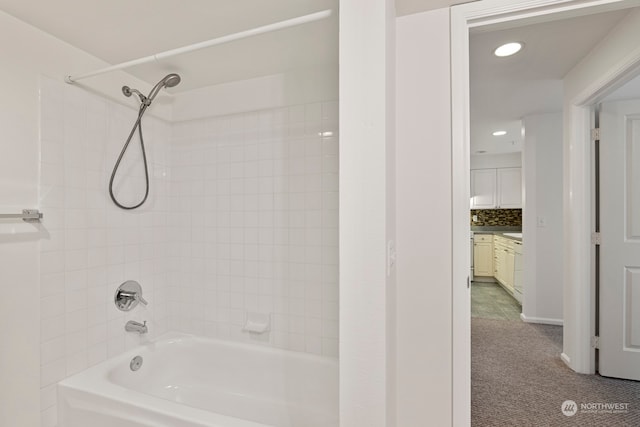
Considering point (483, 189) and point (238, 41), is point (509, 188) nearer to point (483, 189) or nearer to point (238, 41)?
point (483, 189)

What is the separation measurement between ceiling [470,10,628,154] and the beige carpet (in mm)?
2314

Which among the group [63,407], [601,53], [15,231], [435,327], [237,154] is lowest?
[63,407]

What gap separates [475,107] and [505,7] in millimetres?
2303

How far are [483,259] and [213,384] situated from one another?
5266 mm

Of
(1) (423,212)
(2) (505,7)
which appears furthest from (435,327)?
(2) (505,7)

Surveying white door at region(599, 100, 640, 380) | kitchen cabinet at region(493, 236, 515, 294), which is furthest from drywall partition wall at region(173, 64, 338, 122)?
kitchen cabinet at region(493, 236, 515, 294)

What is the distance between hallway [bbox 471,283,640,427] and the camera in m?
1.91

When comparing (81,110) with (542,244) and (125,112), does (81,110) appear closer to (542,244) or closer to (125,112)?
(125,112)

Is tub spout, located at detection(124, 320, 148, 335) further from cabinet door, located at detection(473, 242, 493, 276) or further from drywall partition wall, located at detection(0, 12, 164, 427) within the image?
cabinet door, located at detection(473, 242, 493, 276)

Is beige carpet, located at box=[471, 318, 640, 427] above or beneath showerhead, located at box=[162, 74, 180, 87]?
beneath

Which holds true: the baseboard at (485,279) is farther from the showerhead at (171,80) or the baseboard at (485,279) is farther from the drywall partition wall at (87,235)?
the showerhead at (171,80)

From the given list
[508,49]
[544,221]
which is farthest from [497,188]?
[508,49]

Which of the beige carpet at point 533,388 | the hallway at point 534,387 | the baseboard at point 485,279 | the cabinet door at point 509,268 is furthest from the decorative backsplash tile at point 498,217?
the beige carpet at point 533,388

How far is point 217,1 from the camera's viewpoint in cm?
135
